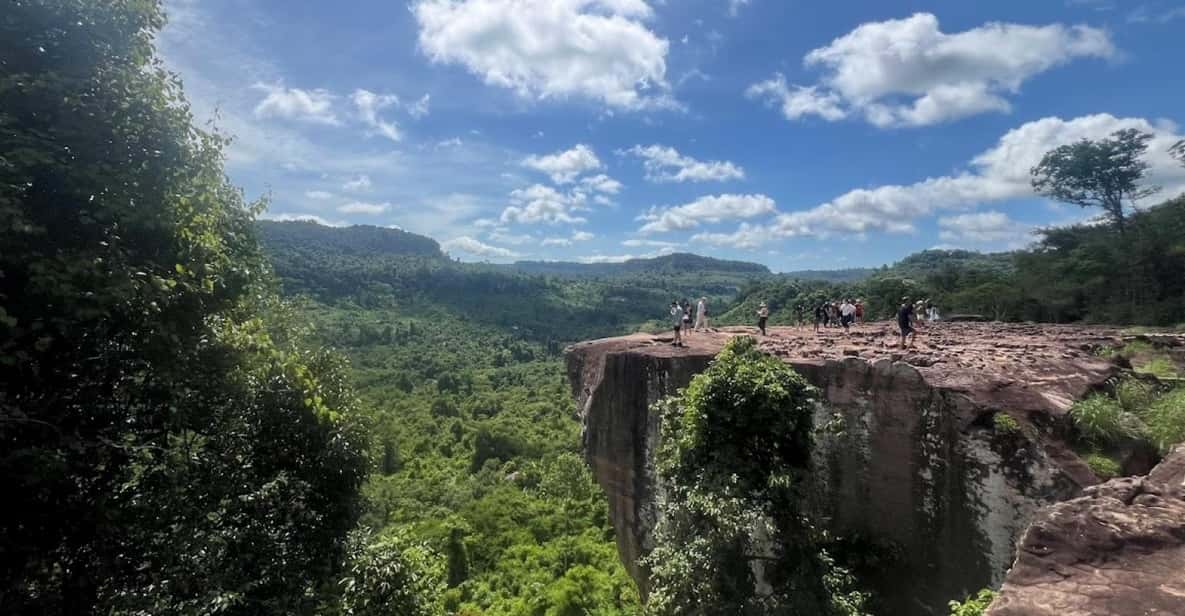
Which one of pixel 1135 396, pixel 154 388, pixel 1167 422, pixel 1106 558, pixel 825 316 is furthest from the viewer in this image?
pixel 825 316

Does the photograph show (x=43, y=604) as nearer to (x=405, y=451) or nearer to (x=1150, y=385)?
(x=1150, y=385)

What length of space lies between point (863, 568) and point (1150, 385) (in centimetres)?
565

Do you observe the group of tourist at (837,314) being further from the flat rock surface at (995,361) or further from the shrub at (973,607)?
the shrub at (973,607)

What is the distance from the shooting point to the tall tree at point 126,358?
4.75 metres

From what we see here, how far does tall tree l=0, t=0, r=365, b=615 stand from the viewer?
475cm

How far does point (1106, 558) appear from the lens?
4332 millimetres

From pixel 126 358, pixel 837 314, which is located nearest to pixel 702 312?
pixel 837 314

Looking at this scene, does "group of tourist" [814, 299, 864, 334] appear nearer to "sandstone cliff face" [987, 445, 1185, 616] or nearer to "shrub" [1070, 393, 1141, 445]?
"shrub" [1070, 393, 1141, 445]

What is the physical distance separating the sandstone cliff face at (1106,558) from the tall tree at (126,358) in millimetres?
7127

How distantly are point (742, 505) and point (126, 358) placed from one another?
787 centimetres

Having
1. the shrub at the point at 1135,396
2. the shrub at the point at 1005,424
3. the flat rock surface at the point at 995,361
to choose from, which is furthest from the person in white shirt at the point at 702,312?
the shrub at the point at 1135,396

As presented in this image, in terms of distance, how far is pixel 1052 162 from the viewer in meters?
37.0

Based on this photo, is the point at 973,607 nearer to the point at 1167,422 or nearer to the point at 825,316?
the point at 1167,422

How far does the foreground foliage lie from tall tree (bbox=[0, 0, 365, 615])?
17.4ft
